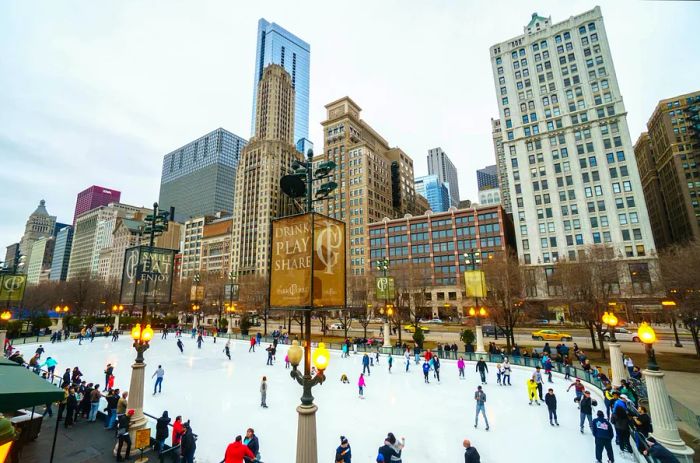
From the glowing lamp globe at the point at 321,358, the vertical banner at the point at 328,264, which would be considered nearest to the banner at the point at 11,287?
the glowing lamp globe at the point at 321,358

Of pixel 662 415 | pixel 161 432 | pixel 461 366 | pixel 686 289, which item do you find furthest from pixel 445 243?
pixel 161 432

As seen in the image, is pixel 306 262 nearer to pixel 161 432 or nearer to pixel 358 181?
pixel 161 432

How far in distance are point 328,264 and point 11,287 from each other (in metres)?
29.1

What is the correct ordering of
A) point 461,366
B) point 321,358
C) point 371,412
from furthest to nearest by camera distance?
point 461,366 < point 371,412 < point 321,358

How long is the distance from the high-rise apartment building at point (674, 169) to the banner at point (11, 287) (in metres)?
113

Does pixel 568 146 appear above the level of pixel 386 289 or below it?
above

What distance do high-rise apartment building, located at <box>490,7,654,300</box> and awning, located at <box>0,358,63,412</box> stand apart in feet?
231

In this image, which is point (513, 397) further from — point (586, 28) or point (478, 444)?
point (586, 28)

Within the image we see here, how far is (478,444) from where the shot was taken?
40.1ft

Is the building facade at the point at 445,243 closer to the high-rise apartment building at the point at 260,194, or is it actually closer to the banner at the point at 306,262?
the high-rise apartment building at the point at 260,194

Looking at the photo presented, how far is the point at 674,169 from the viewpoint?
8969 centimetres

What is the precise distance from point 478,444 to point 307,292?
1027cm

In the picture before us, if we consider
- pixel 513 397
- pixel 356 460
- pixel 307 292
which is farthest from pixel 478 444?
pixel 307 292

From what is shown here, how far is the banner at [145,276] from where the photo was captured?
13.6 m
